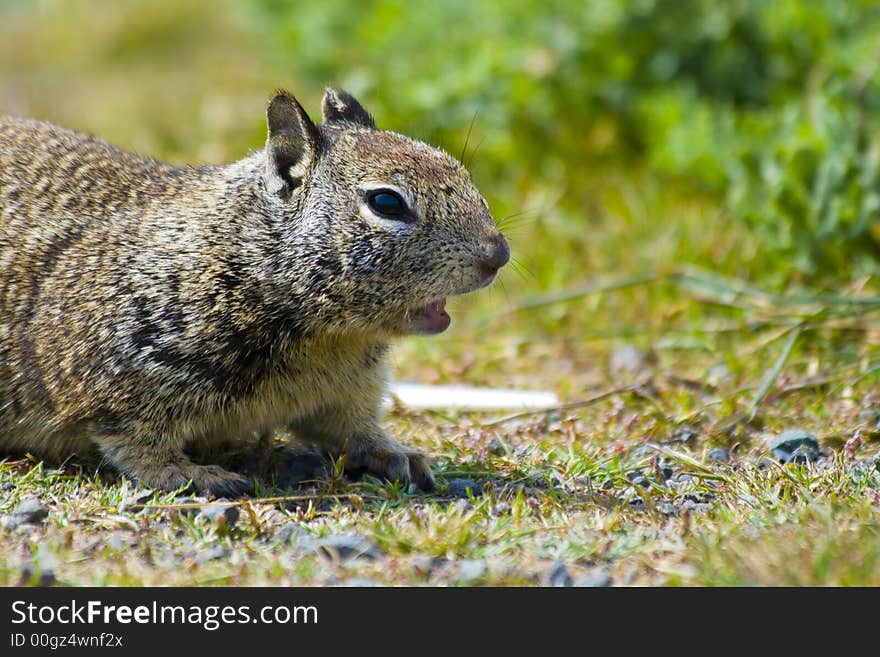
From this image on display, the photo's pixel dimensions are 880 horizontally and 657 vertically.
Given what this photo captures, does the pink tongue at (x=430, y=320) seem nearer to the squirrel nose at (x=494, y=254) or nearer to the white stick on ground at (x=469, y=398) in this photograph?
the squirrel nose at (x=494, y=254)

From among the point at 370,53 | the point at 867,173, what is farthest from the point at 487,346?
the point at 370,53

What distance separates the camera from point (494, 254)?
409cm

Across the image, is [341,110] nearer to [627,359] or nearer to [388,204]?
[388,204]

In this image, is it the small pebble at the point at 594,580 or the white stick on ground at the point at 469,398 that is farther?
the white stick on ground at the point at 469,398

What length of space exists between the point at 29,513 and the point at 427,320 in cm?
148

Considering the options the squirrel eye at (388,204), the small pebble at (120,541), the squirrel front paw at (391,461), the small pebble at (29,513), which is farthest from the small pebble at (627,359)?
the small pebble at (29,513)

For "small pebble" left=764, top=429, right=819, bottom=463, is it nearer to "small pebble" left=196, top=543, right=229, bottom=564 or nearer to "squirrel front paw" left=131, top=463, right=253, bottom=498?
"squirrel front paw" left=131, top=463, right=253, bottom=498

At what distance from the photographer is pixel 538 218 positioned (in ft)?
24.2

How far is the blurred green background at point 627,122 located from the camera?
6258mm

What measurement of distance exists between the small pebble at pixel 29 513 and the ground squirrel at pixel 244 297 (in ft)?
1.41

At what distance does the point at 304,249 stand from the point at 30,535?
1302mm

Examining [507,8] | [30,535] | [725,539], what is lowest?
[725,539]

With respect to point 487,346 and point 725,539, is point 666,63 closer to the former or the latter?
point 487,346

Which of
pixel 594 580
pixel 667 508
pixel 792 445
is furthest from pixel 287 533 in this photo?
pixel 792 445
